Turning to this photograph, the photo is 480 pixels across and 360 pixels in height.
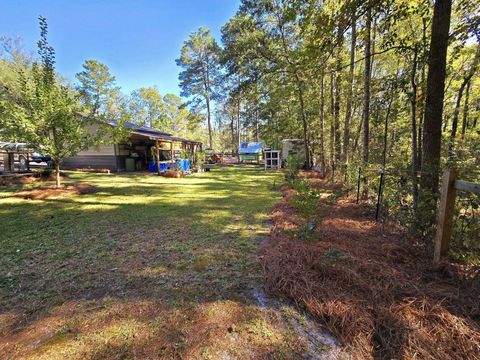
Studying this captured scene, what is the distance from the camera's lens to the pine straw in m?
1.61

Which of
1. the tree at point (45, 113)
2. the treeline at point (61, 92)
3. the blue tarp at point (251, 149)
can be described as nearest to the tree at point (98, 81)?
the treeline at point (61, 92)

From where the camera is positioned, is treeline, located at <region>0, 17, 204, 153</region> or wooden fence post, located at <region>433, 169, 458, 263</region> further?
treeline, located at <region>0, 17, 204, 153</region>

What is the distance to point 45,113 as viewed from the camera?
7148 mm

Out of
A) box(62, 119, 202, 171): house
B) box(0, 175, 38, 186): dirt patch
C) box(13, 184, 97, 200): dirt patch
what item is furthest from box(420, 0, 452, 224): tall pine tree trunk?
box(62, 119, 202, 171): house

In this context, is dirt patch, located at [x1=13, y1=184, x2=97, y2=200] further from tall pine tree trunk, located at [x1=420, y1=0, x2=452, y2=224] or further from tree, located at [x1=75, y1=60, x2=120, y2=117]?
tree, located at [x1=75, y1=60, x2=120, y2=117]

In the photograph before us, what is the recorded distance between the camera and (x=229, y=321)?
1.91 metres

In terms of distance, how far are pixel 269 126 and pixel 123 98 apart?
28188 mm

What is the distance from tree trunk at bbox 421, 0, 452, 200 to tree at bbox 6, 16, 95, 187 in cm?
937

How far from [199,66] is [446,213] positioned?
30281 millimetres

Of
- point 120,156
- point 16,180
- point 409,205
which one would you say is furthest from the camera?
point 120,156

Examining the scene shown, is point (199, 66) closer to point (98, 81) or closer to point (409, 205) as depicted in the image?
point (98, 81)

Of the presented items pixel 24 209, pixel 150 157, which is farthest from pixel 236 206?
pixel 150 157

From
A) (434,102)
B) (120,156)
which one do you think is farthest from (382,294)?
(120,156)

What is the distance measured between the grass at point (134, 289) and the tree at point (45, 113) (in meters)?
3.20
